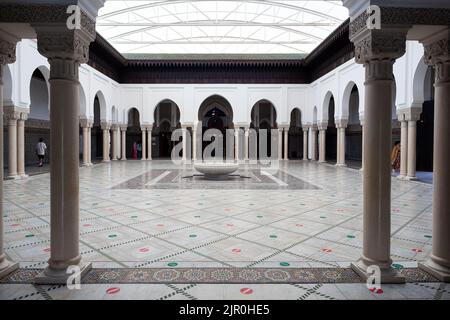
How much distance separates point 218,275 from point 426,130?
11036mm

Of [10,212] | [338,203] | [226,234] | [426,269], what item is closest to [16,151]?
[10,212]

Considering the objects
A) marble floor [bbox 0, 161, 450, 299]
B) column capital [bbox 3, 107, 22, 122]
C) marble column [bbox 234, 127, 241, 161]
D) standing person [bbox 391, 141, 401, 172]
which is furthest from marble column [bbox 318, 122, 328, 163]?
column capital [bbox 3, 107, 22, 122]

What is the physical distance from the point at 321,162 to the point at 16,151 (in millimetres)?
12625

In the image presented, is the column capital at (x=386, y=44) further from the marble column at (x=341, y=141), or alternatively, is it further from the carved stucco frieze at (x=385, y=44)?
the marble column at (x=341, y=141)

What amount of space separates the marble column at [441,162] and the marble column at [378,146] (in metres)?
0.38

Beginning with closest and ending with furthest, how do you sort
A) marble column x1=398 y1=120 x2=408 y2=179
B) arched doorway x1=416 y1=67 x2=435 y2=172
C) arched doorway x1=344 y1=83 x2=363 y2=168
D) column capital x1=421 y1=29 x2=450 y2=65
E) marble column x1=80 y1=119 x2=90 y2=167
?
column capital x1=421 y1=29 x2=450 y2=65 → marble column x1=398 y1=120 x2=408 y2=179 → arched doorway x1=416 y1=67 x2=435 y2=172 → marble column x1=80 y1=119 x2=90 y2=167 → arched doorway x1=344 y1=83 x2=363 y2=168

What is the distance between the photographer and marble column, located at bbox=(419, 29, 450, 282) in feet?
8.38

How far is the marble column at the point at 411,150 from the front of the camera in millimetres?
8719

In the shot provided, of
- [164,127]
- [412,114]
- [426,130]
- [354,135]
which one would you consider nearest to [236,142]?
[354,135]

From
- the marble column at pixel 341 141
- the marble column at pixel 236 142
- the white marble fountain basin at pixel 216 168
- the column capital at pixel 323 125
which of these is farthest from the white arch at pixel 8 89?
the column capital at pixel 323 125

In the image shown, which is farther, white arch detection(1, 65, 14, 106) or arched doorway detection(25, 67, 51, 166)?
arched doorway detection(25, 67, 51, 166)

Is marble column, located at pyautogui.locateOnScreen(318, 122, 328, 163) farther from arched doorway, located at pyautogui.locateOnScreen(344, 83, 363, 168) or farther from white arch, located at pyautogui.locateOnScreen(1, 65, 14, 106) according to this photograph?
white arch, located at pyautogui.locateOnScreen(1, 65, 14, 106)

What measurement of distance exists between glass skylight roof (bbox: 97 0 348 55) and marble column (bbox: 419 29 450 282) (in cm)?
1280

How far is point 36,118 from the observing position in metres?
14.5
